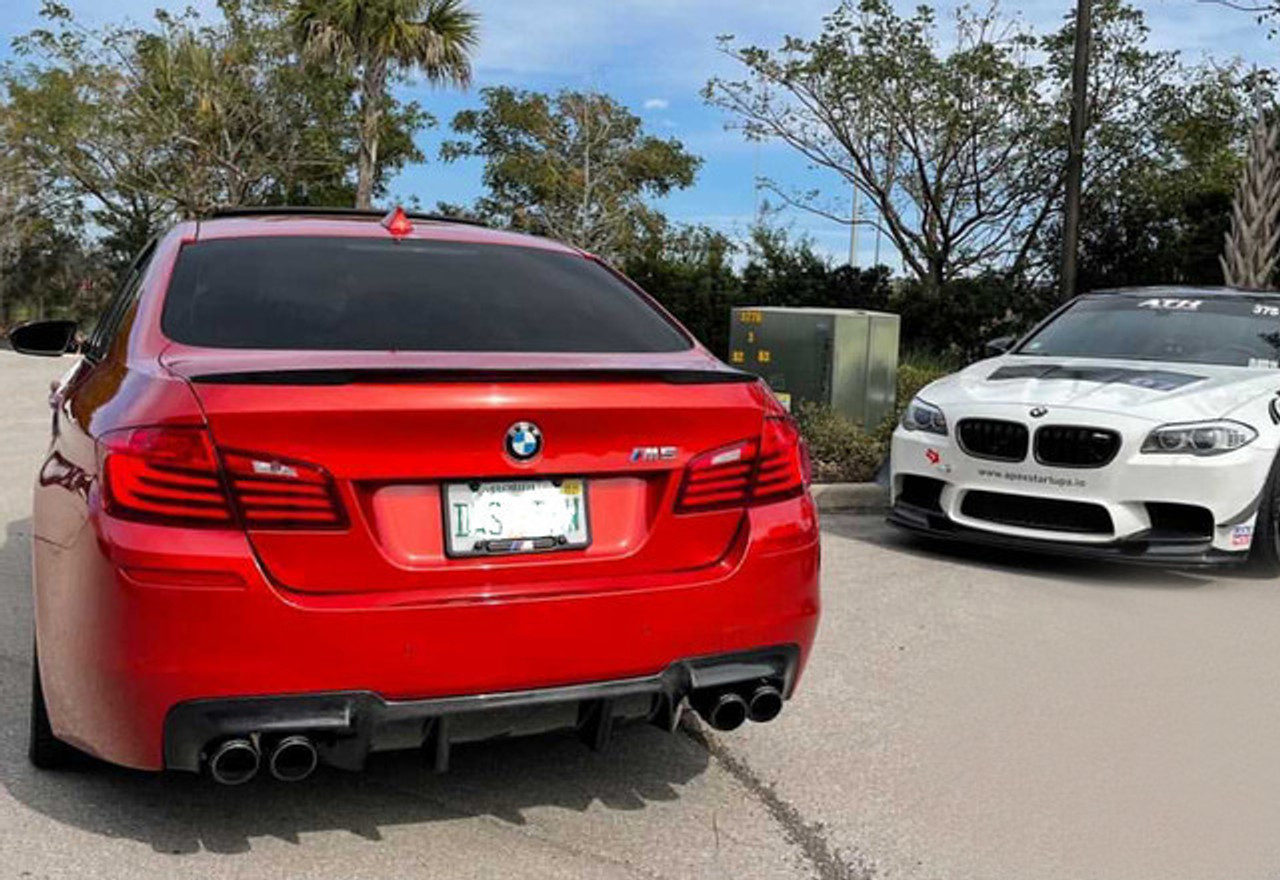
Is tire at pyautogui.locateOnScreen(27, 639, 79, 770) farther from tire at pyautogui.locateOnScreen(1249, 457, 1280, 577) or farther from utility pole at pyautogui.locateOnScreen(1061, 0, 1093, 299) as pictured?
utility pole at pyautogui.locateOnScreen(1061, 0, 1093, 299)

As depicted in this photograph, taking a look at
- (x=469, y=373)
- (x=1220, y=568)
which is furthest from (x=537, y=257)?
(x=1220, y=568)

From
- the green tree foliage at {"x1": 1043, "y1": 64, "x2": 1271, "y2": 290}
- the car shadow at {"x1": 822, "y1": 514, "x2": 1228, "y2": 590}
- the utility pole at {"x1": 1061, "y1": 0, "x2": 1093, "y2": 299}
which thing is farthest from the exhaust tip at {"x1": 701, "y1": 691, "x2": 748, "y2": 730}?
the green tree foliage at {"x1": 1043, "y1": 64, "x2": 1271, "y2": 290}

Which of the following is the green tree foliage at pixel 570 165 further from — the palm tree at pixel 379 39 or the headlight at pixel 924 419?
the headlight at pixel 924 419

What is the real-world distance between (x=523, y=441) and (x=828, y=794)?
1.46 m

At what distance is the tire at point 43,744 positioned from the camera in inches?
128

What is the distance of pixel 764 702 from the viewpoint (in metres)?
3.06

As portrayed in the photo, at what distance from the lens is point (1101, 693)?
4410 mm

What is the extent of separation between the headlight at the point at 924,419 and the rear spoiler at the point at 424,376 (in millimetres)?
3799

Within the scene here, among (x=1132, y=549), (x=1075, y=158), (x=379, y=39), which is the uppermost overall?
(x=379, y=39)

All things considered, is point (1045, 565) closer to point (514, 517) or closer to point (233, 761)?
point (514, 517)

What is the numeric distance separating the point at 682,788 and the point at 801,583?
0.77 metres

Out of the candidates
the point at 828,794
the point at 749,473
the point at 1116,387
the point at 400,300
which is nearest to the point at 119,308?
the point at 400,300

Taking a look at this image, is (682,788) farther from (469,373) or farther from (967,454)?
(967,454)

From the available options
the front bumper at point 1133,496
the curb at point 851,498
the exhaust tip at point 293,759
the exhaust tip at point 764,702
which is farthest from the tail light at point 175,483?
the curb at point 851,498
